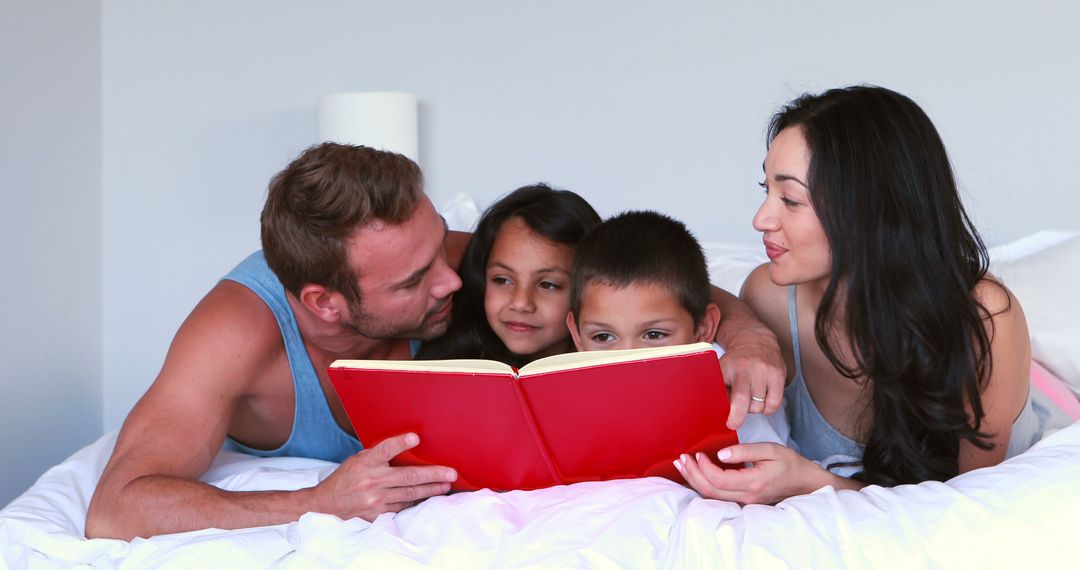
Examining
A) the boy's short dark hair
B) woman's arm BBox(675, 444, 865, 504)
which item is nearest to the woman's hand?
woman's arm BBox(675, 444, 865, 504)

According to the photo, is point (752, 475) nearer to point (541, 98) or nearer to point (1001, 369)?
point (1001, 369)

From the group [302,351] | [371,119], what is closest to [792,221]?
[302,351]

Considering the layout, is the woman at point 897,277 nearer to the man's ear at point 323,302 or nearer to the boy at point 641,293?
the boy at point 641,293

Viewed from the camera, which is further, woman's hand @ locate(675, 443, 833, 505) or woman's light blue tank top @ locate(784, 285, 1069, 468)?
woman's light blue tank top @ locate(784, 285, 1069, 468)

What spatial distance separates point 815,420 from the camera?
1.88 metres

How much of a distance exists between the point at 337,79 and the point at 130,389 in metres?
1.25

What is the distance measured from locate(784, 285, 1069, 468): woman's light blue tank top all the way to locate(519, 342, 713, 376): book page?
550mm

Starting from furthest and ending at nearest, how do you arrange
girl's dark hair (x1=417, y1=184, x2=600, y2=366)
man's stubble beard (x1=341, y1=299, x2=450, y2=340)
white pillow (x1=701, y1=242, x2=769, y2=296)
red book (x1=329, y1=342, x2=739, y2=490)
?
white pillow (x1=701, y1=242, x2=769, y2=296)
girl's dark hair (x1=417, y1=184, x2=600, y2=366)
man's stubble beard (x1=341, y1=299, x2=450, y2=340)
red book (x1=329, y1=342, x2=739, y2=490)

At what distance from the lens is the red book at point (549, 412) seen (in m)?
1.42

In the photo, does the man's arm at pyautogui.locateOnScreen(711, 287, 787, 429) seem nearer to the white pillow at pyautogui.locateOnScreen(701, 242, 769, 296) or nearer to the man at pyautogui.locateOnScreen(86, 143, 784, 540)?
the man at pyautogui.locateOnScreen(86, 143, 784, 540)

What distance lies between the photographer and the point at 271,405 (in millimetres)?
2051

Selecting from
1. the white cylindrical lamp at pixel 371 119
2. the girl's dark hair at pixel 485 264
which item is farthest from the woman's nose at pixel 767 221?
the white cylindrical lamp at pixel 371 119

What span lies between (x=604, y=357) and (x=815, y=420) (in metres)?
0.63

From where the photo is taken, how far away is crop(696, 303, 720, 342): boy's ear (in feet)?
6.31
